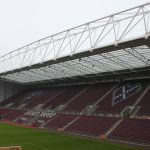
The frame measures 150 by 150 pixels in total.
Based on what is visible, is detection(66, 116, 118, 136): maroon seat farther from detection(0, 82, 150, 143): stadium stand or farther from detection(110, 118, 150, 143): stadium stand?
detection(110, 118, 150, 143): stadium stand

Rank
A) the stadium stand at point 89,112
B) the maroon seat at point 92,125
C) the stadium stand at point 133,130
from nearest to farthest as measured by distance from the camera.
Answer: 1. the stadium stand at point 133,130
2. the stadium stand at point 89,112
3. the maroon seat at point 92,125

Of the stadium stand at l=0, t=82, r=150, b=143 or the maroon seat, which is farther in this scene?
the maroon seat

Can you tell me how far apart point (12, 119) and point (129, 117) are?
28.7m

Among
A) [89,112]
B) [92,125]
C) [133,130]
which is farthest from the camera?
[89,112]

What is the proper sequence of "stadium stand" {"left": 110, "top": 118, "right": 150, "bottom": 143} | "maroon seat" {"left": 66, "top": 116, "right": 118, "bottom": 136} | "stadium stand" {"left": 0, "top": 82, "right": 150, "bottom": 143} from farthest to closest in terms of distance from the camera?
"maroon seat" {"left": 66, "top": 116, "right": 118, "bottom": 136} → "stadium stand" {"left": 0, "top": 82, "right": 150, "bottom": 143} → "stadium stand" {"left": 110, "top": 118, "right": 150, "bottom": 143}

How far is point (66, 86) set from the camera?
2616 inches

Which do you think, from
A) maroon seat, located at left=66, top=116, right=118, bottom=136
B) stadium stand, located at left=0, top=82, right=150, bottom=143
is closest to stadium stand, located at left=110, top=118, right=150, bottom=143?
stadium stand, located at left=0, top=82, right=150, bottom=143

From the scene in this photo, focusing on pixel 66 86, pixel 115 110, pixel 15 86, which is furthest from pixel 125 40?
pixel 15 86

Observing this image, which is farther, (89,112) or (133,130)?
(89,112)

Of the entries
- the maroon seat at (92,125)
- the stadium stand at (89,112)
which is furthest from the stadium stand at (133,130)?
the maroon seat at (92,125)

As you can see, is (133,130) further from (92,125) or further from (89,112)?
(89,112)

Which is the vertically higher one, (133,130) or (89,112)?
(89,112)

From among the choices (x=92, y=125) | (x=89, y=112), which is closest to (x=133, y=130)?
(x=92, y=125)

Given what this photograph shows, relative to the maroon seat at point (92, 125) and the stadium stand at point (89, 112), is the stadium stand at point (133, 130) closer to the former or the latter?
the stadium stand at point (89, 112)
